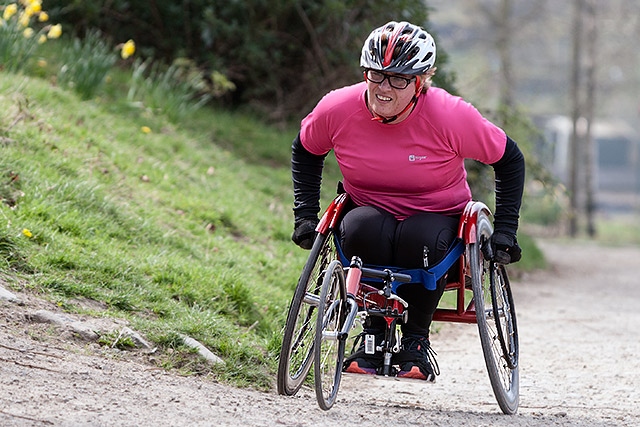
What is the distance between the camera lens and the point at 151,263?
600 centimetres

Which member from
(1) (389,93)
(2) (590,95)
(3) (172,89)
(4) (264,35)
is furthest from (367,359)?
(2) (590,95)

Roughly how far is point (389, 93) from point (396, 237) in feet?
2.07

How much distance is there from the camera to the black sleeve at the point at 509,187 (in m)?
4.73

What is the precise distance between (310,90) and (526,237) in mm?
3288

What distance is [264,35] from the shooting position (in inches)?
454

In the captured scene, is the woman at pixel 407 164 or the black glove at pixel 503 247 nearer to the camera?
the woman at pixel 407 164

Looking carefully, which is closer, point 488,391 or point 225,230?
point 488,391

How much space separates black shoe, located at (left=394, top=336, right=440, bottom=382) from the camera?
468 centimetres

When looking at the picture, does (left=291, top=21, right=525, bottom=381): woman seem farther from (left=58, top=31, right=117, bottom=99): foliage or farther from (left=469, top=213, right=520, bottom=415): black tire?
(left=58, top=31, right=117, bottom=99): foliage

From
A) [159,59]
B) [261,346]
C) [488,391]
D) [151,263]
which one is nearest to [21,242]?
[151,263]

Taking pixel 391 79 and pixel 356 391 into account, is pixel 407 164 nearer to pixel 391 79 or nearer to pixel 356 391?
pixel 391 79

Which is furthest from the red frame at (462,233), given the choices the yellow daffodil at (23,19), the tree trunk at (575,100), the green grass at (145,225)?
the tree trunk at (575,100)

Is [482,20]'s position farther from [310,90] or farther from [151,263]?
[151,263]

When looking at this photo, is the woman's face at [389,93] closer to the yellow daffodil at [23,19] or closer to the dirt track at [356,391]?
the dirt track at [356,391]
